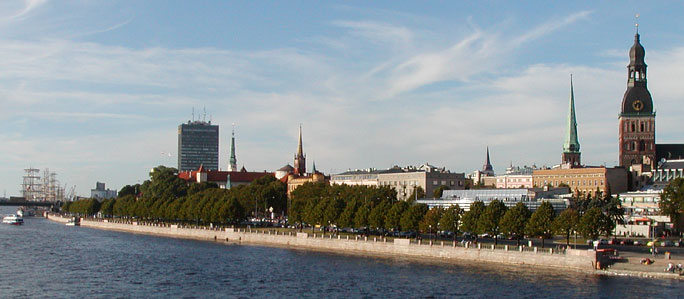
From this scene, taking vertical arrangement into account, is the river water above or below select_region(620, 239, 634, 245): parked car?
below

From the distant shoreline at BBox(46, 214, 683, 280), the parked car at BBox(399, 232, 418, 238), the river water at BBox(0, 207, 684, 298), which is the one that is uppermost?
the parked car at BBox(399, 232, 418, 238)

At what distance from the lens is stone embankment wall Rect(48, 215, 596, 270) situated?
9831 centimetres

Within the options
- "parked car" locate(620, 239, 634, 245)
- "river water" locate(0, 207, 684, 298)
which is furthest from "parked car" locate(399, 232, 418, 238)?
"parked car" locate(620, 239, 634, 245)

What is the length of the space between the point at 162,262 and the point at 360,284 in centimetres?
3687

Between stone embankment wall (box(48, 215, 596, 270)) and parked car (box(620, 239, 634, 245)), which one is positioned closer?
stone embankment wall (box(48, 215, 596, 270))

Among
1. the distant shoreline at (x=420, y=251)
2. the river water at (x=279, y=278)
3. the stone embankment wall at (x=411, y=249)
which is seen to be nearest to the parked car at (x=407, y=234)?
the stone embankment wall at (x=411, y=249)

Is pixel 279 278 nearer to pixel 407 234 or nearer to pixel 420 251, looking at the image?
pixel 420 251

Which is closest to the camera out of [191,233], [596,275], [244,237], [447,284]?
[447,284]

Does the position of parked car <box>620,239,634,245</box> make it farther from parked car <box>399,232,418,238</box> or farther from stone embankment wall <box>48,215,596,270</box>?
parked car <box>399,232,418,238</box>

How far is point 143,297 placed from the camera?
261ft

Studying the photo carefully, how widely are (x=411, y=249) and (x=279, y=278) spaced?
94.4 ft

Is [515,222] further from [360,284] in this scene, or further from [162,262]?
[162,262]

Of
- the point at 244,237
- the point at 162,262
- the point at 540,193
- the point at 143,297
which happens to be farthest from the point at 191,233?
the point at 143,297

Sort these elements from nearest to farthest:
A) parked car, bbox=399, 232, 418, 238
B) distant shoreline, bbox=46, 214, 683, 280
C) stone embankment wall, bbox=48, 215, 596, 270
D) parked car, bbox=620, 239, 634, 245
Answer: distant shoreline, bbox=46, 214, 683, 280
stone embankment wall, bbox=48, 215, 596, 270
parked car, bbox=620, 239, 634, 245
parked car, bbox=399, 232, 418, 238
